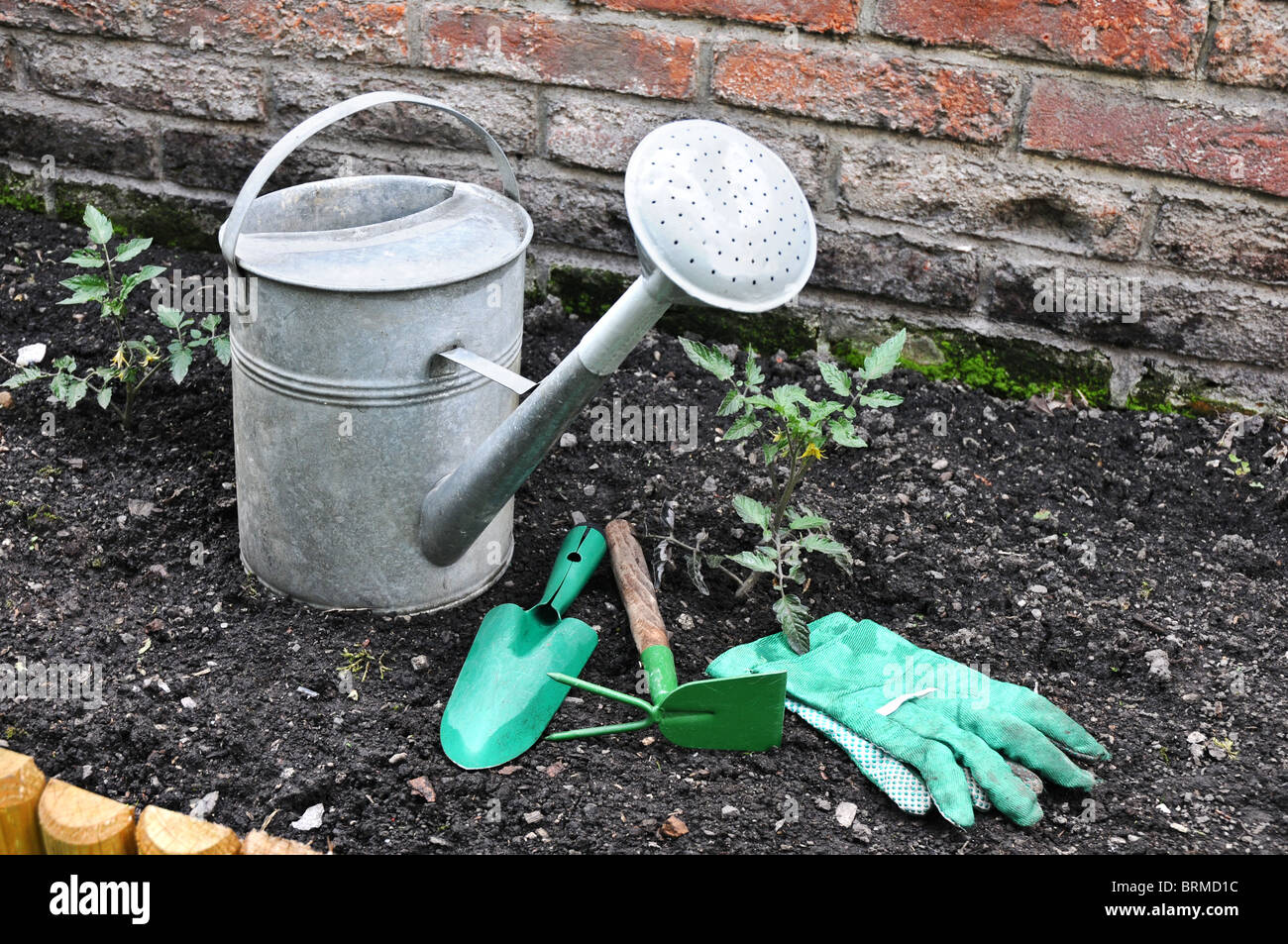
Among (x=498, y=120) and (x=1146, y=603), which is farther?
(x=498, y=120)

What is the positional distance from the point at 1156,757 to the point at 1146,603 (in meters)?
0.39

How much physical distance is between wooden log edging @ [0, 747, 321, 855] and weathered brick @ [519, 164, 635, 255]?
1671 millimetres

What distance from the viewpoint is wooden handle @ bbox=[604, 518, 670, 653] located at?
6.49 ft

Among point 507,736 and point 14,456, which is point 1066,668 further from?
point 14,456

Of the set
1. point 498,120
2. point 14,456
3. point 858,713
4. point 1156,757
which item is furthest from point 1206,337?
point 14,456

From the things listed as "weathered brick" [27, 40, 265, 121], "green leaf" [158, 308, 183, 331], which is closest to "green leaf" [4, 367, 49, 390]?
"green leaf" [158, 308, 183, 331]

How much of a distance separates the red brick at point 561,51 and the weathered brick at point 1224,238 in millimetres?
1046

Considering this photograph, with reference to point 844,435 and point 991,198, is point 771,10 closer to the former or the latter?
point 991,198

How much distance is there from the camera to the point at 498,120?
2691mm

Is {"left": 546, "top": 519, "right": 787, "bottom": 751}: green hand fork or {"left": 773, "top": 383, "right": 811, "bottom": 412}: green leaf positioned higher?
{"left": 773, "top": 383, "right": 811, "bottom": 412}: green leaf

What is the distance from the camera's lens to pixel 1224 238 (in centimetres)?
252

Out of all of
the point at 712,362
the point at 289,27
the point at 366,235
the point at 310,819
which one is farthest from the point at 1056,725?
the point at 289,27

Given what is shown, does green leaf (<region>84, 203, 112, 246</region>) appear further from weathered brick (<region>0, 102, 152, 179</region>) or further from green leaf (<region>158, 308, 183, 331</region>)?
weathered brick (<region>0, 102, 152, 179</region>)

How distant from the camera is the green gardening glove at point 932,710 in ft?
5.87
